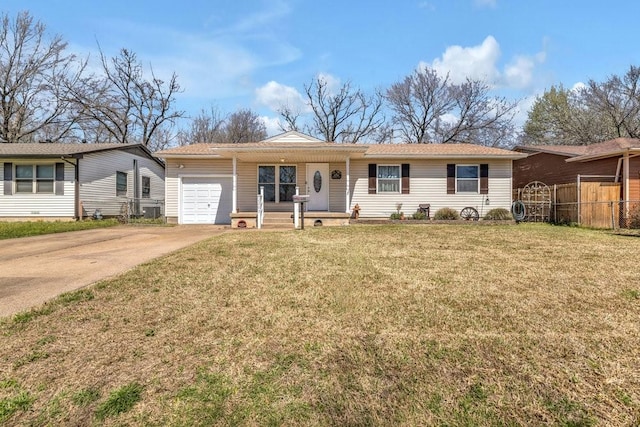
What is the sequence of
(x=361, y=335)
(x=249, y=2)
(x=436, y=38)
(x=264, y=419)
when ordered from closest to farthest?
(x=264, y=419)
(x=361, y=335)
(x=249, y=2)
(x=436, y=38)

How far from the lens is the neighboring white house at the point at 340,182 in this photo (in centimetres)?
1412

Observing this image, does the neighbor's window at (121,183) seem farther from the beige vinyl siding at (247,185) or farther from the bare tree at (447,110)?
the bare tree at (447,110)

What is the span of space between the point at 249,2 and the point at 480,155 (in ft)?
34.1

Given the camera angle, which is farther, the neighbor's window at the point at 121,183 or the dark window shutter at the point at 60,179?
the neighbor's window at the point at 121,183

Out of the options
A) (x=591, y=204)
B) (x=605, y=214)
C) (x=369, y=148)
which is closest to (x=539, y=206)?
(x=591, y=204)

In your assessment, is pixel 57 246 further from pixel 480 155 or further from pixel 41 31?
pixel 41 31

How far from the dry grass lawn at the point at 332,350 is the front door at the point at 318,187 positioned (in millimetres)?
9429

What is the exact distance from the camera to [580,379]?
2.23 m

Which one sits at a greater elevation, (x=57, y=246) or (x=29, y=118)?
(x=29, y=118)

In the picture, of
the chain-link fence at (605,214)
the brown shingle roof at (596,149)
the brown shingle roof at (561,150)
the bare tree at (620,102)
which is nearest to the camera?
the chain-link fence at (605,214)

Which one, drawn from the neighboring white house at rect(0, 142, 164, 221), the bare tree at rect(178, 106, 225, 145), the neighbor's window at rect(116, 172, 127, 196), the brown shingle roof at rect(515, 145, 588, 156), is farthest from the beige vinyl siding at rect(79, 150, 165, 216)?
the brown shingle roof at rect(515, 145, 588, 156)

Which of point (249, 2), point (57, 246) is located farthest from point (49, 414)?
point (249, 2)

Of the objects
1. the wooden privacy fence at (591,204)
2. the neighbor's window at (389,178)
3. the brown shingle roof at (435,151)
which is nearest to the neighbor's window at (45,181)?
the brown shingle roof at (435,151)

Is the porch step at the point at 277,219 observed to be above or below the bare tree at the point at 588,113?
below
